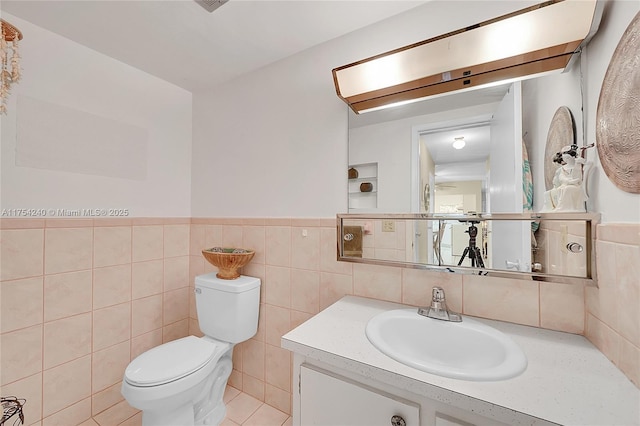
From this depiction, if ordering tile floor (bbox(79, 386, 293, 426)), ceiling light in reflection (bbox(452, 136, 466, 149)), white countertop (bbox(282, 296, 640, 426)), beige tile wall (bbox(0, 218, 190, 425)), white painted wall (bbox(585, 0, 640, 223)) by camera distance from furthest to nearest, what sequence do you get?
1. tile floor (bbox(79, 386, 293, 426))
2. beige tile wall (bbox(0, 218, 190, 425))
3. ceiling light in reflection (bbox(452, 136, 466, 149))
4. white painted wall (bbox(585, 0, 640, 223))
5. white countertop (bbox(282, 296, 640, 426))

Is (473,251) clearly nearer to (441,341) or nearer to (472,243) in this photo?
(472,243)

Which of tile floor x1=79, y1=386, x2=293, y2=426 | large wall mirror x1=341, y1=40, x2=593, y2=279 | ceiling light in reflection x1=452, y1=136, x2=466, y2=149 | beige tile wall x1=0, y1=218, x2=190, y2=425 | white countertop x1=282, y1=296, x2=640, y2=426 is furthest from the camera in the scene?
tile floor x1=79, y1=386, x2=293, y2=426

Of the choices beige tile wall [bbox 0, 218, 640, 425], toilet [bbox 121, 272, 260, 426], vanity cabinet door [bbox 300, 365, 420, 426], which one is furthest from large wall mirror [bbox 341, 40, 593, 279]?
toilet [bbox 121, 272, 260, 426]

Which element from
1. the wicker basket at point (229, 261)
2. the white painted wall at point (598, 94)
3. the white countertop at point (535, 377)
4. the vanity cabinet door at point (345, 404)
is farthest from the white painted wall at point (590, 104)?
the wicker basket at point (229, 261)

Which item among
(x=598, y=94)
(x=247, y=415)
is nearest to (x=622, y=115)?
(x=598, y=94)

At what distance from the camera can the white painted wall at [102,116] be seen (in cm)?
128

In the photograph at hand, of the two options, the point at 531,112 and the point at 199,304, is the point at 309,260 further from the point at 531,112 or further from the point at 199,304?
the point at 531,112

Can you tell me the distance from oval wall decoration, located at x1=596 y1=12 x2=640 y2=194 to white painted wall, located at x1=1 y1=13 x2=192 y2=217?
227 centimetres

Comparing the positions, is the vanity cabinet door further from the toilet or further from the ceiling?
the ceiling

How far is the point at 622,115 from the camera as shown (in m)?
0.70

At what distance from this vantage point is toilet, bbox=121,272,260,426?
114 cm

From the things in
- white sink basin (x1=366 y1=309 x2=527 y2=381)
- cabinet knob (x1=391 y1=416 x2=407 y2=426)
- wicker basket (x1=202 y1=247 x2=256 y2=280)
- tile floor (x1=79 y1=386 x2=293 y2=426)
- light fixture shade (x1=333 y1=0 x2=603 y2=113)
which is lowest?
tile floor (x1=79 y1=386 x2=293 y2=426)

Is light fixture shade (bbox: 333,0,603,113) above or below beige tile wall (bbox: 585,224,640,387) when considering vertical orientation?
above

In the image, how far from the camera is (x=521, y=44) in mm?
930
